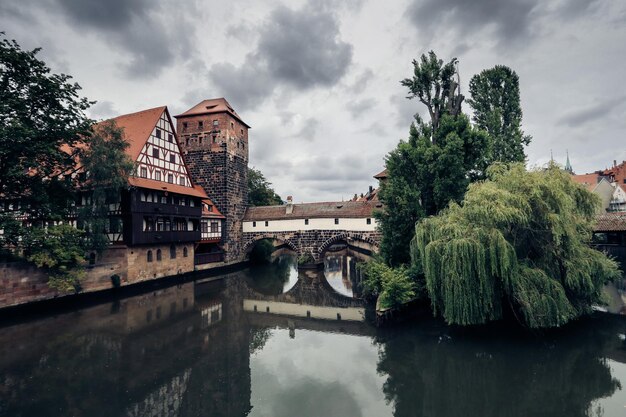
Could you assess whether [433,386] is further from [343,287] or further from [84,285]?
[84,285]

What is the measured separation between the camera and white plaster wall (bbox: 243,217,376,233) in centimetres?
3102

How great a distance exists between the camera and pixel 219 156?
34.1 m

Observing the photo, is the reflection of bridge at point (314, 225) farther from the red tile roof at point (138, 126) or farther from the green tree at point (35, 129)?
the green tree at point (35, 129)

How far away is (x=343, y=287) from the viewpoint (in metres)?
26.0

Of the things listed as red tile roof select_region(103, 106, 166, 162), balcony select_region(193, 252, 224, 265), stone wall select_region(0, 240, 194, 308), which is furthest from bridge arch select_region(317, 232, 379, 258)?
red tile roof select_region(103, 106, 166, 162)

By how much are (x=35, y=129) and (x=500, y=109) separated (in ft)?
104

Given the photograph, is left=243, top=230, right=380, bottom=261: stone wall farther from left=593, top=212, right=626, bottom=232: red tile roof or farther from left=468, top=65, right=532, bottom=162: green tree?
left=593, top=212, right=626, bottom=232: red tile roof

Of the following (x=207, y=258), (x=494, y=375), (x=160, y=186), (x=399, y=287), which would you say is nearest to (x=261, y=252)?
(x=207, y=258)

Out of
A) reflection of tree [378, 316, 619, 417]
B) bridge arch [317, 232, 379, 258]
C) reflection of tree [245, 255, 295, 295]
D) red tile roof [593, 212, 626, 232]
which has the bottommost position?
reflection of tree [378, 316, 619, 417]

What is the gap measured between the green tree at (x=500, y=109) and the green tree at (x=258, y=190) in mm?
27827

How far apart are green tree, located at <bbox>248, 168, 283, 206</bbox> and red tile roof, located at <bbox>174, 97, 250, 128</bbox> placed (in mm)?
11413

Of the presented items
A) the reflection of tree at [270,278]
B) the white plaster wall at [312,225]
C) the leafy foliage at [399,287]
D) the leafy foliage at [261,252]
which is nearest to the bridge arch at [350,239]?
the white plaster wall at [312,225]

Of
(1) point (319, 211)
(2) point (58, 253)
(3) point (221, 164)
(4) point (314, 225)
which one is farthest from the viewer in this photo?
(3) point (221, 164)

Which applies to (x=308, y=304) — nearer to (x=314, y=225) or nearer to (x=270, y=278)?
(x=270, y=278)
